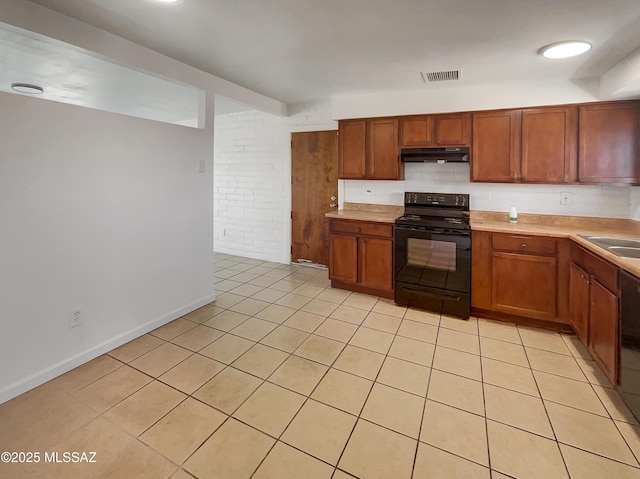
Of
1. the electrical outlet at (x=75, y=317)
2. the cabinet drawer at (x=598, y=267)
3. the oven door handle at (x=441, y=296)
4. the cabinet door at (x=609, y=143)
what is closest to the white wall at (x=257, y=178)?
the oven door handle at (x=441, y=296)

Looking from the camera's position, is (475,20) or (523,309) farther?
(523,309)

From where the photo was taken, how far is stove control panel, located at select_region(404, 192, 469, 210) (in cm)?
369

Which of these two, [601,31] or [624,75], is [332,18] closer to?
[601,31]

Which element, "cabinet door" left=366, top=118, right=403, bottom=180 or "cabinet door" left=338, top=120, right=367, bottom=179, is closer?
"cabinet door" left=366, top=118, right=403, bottom=180

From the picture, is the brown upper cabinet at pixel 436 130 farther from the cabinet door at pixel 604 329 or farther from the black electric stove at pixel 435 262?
the cabinet door at pixel 604 329

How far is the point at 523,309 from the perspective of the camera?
300 centimetres

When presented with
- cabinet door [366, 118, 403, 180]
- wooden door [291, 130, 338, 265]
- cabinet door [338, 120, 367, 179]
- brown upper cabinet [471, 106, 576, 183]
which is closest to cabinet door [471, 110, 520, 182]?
brown upper cabinet [471, 106, 576, 183]

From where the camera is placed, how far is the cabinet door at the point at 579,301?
8.05ft

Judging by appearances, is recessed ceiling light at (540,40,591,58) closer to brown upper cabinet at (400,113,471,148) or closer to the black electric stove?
brown upper cabinet at (400,113,471,148)

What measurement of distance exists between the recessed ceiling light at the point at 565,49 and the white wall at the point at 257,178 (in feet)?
8.40

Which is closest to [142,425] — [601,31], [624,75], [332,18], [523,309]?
[332,18]

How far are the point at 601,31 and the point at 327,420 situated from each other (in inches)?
120

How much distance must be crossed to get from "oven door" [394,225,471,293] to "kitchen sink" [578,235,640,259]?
36.8 inches

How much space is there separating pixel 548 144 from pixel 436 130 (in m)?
1.06
